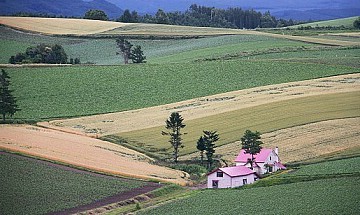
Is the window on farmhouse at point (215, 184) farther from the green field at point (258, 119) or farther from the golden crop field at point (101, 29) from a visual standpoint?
the golden crop field at point (101, 29)

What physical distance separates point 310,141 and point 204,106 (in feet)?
52.3

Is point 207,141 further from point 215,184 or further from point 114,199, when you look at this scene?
point 114,199

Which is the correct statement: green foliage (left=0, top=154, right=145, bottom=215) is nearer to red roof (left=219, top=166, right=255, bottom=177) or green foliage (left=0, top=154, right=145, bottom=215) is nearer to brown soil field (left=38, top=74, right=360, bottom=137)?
red roof (left=219, top=166, right=255, bottom=177)

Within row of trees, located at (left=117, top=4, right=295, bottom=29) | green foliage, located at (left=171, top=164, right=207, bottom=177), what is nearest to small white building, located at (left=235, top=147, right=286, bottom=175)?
green foliage, located at (left=171, top=164, right=207, bottom=177)

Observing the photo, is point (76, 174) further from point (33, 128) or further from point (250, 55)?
point (250, 55)

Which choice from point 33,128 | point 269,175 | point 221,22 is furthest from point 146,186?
point 221,22

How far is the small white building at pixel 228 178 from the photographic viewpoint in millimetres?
51656

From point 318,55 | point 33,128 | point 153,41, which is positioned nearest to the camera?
point 33,128

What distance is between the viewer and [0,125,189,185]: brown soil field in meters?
52.5

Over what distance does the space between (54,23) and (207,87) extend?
57.1m

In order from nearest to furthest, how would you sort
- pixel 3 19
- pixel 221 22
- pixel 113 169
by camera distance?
pixel 113 169, pixel 3 19, pixel 221 22

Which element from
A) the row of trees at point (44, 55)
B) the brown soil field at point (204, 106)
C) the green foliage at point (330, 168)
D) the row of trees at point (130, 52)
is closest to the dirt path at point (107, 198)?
the green foliage at point (330, 168)

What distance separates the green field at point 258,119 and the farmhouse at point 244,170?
4.34 meters

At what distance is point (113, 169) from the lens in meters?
52.3
